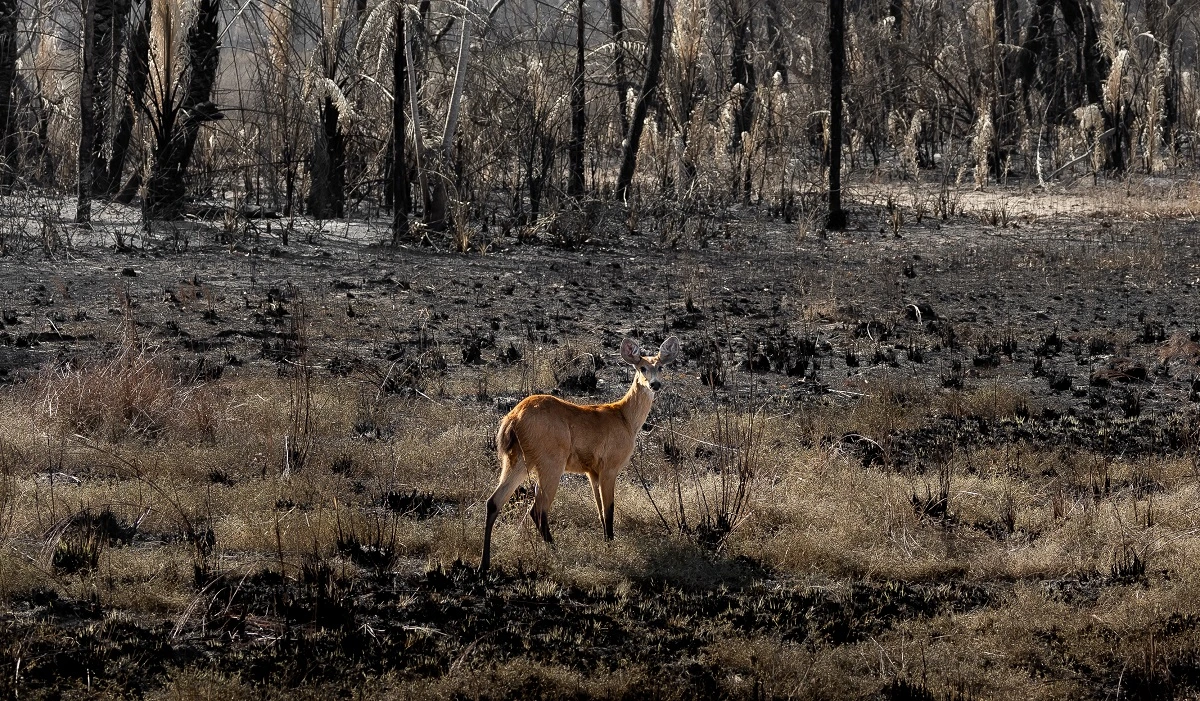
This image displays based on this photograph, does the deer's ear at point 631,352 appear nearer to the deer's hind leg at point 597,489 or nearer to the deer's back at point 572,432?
the deer's back at point 572,432

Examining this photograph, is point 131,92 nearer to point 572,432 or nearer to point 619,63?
point 619,63

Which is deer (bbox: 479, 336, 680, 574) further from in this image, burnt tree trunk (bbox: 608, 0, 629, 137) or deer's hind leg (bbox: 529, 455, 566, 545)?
burnt tree trunk (bbox: 608, 0, 629, 137)

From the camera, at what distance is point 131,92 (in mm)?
15039

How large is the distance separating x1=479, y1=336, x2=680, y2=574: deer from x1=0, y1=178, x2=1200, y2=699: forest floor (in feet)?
0.98

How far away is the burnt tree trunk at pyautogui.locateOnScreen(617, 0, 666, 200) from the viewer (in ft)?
62.5

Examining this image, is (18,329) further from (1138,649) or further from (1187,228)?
(1187,228)

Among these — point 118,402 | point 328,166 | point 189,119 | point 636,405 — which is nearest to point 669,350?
point 636,405

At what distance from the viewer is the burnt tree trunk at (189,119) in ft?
51.9

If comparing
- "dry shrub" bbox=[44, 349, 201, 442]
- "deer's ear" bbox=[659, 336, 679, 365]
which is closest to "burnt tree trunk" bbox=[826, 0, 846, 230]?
"dry shrub" bbox=[44, 349, 201, 442]

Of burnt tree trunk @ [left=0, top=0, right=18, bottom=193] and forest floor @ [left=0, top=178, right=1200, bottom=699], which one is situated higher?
burnt tree trunk @ [left=0, top=0, right=18, bottom=193]

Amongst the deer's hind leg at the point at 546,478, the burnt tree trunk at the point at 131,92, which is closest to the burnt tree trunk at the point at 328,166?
the burnt tree trunk at the point at 131,92

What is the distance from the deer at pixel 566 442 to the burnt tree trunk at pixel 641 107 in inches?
469

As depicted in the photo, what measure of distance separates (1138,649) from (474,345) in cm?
672

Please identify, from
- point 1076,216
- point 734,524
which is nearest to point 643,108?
point 1076,216
